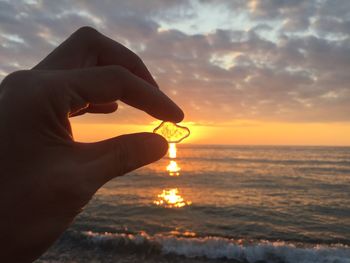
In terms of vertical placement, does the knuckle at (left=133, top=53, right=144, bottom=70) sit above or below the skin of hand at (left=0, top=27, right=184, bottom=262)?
above

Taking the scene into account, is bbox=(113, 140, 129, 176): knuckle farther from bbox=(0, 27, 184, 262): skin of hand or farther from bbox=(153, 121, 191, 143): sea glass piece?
bbox=(153, 121, 191, 143): sea glass piece

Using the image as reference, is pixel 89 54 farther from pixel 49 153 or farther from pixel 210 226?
pixel 210 226

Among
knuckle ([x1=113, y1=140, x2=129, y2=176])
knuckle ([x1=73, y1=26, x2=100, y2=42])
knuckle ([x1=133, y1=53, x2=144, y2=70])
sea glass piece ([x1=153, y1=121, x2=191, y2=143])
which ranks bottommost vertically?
knuckle ([x1=113, y1=140, x2=129, y2=176])

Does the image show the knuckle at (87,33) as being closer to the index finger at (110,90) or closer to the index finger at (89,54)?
the index finger at (89,54)

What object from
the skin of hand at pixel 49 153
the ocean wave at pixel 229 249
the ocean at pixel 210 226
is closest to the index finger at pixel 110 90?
the skin of hand at pixel 49 153

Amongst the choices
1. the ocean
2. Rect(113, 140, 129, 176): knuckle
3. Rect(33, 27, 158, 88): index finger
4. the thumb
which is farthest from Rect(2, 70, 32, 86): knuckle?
the ocean

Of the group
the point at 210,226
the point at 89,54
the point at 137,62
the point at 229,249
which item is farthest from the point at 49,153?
the point at 210,226
